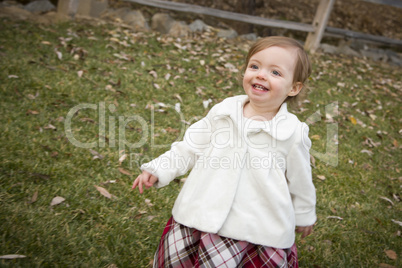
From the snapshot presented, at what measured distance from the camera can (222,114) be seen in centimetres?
182

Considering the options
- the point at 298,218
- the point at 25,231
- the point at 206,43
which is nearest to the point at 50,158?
the point at 25,231

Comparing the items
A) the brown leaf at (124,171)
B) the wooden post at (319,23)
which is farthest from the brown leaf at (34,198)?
the wooden post at (319,23)

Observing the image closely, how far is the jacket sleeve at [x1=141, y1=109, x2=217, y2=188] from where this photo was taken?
188 centimetres

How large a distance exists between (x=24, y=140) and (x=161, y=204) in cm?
145

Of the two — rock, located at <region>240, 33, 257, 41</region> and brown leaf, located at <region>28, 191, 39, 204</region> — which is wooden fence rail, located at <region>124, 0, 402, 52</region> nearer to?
rock, located at <region>240, 33, 257, 41</region>

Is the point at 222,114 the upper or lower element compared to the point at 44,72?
upper

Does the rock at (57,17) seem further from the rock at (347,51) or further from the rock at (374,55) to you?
the rock at (374,55)

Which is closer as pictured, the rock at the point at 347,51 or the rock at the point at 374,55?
the rock at the point at 347,51

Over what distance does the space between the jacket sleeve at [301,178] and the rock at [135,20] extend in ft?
20.1

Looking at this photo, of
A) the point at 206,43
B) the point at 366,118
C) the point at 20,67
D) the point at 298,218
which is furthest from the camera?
the point at 206,43

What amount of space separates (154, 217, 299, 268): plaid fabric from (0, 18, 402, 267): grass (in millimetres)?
748

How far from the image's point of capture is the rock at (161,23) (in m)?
7.35

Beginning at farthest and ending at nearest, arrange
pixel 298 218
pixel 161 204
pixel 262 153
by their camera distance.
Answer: pixel 161 204, pixel 298 218, pixel 262 153

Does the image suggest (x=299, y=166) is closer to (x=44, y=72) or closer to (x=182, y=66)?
(x=44, y=72)
